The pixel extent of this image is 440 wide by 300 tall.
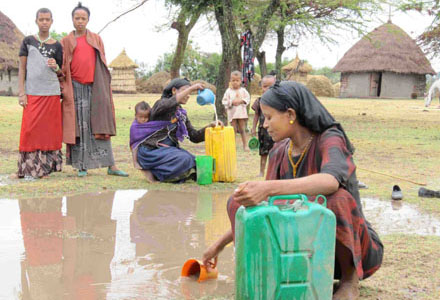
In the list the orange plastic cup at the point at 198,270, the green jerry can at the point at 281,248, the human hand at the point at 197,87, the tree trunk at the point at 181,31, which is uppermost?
the tree trunk at the point at 181,31

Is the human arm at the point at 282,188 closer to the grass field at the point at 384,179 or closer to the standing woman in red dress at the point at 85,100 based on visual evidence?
the grass field at the point at 384,179

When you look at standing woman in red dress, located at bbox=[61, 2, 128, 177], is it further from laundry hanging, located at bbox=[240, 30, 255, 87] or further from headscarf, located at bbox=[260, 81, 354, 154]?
laundry hanging, located at bbox=[240, 30, 255, 87]

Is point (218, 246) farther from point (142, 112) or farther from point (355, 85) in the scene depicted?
point (355, 85)

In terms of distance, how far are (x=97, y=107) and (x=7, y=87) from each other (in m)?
24.7


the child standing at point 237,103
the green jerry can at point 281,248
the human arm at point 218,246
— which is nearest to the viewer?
the green jerry can at point 281,248

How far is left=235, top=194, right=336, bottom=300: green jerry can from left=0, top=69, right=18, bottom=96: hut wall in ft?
95.9

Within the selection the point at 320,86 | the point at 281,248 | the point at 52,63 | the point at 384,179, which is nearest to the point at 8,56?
the point at 320,86

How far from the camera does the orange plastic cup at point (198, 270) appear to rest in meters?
3.10

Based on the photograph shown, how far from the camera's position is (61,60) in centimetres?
634

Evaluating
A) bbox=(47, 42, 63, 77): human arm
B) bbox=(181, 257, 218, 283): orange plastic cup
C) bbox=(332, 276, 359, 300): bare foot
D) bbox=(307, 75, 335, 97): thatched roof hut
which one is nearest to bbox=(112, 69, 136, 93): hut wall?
bbox=(307, 75, 335, 97): thatched roof hut

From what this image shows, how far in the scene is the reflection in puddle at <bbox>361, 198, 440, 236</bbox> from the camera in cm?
430

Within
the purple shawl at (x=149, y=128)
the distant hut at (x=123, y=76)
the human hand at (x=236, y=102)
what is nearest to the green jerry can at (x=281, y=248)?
the purple shawl at (x=149, y=128)

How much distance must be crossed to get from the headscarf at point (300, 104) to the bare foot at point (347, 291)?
2.05 feet

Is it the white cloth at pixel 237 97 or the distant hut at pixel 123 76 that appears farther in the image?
the distant hut at pixel 123 76
